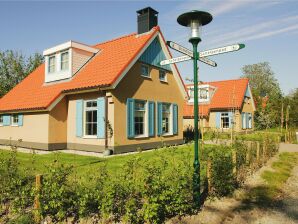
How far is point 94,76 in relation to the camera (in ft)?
48.0

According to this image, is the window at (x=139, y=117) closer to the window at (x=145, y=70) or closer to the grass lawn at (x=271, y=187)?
the window at (x=145, y=70)

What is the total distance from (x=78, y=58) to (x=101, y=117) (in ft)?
16.3

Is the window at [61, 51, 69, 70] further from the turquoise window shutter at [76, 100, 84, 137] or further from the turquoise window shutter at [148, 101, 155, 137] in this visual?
the turquoise window shutter at [148, 101, 155, 137]

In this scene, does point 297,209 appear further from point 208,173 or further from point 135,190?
point 135,190

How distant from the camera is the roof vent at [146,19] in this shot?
55.4 feet

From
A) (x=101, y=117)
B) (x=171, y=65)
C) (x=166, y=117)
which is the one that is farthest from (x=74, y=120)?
(x=171, y=65)

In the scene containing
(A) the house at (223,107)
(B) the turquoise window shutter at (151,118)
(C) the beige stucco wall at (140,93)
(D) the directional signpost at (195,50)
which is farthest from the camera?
(A) the house at (223,107)

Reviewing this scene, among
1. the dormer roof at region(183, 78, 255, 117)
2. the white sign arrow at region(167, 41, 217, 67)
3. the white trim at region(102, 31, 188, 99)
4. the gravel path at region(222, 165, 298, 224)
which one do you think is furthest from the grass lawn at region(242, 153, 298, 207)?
the dormer roof at region(183, 78, 255, 117)

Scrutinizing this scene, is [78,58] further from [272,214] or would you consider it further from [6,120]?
[272,214]

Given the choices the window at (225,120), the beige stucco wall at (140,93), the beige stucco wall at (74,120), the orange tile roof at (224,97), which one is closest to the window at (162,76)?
the beige stucco wall at (140,93)

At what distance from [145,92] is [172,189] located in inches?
434

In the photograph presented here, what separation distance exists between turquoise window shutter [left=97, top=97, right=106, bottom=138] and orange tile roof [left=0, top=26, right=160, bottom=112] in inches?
33.3

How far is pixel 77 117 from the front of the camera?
14.5 m

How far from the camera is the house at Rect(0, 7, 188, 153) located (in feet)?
44.5
